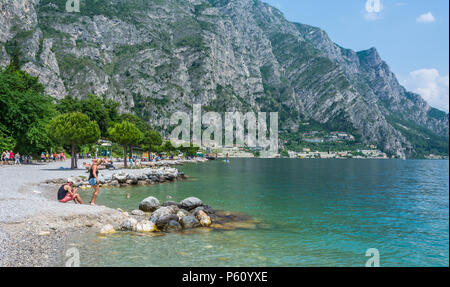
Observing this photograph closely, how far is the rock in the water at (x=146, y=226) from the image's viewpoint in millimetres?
18203

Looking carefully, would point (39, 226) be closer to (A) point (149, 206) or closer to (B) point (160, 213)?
(B) point (160, 213)

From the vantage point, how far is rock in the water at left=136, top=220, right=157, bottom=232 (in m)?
18.2

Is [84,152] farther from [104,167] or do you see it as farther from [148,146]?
[104,167]

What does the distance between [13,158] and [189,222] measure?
178ft

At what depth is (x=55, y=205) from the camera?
2089cm

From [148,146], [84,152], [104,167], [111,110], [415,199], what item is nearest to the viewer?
[415,199]

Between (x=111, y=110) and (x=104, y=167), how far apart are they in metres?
95.7

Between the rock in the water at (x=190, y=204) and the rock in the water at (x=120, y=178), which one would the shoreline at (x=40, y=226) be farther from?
the rock in the water at (x=120, y=178)

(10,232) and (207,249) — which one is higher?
(10,232)

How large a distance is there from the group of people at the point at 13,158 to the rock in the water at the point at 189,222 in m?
49.0

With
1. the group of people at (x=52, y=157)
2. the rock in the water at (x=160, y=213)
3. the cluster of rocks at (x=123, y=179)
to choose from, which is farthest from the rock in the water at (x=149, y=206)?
the group of people at (x=52, y=157)

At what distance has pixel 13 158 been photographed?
57594 mm

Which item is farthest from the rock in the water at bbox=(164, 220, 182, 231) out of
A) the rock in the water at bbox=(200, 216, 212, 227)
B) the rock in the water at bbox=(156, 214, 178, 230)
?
the rock in the water at bbox=(200, 216, 212, 227)
